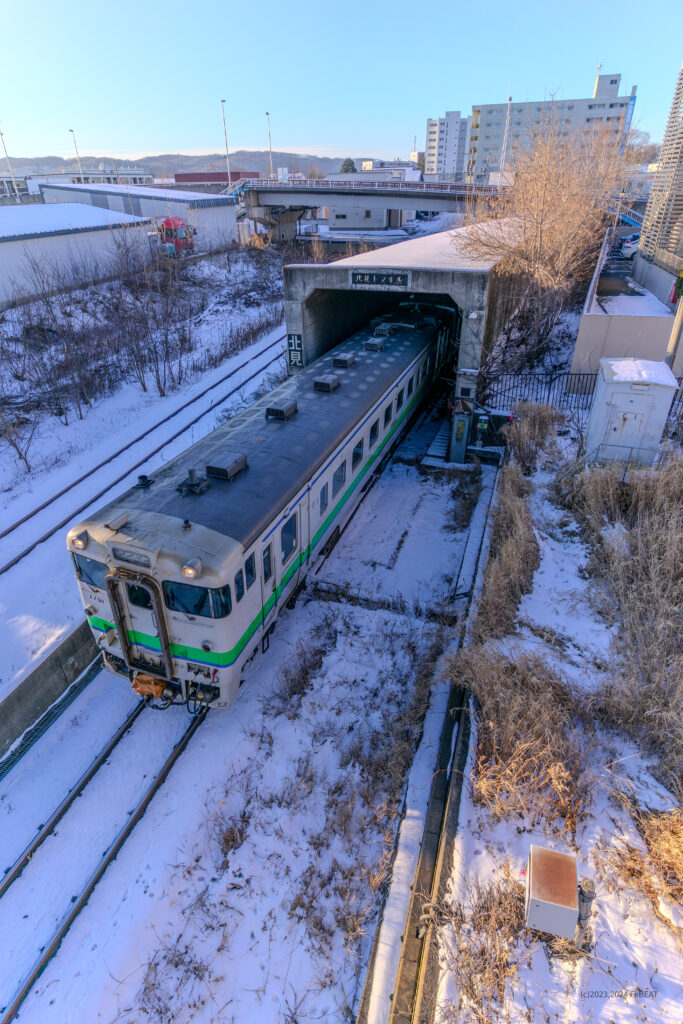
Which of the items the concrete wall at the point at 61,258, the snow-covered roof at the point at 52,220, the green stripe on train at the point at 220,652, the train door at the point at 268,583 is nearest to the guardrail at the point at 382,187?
the snow-covered roof at the point at 52,220

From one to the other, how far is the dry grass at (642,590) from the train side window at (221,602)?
5849 millimetres

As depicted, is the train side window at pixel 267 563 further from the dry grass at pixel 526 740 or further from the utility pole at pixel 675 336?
the utility pole at pixel 675 336

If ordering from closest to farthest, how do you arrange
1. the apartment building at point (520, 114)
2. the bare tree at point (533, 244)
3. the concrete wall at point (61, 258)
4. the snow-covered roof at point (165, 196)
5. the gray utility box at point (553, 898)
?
the gray utility box at point (553, 898) < the bare tree at point (533, 244) < the concrete wall at point (61, 258) < the snow-covered roof at point (165, 196) < the apartment building at point (520, 114)

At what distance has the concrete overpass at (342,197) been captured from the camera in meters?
50.3

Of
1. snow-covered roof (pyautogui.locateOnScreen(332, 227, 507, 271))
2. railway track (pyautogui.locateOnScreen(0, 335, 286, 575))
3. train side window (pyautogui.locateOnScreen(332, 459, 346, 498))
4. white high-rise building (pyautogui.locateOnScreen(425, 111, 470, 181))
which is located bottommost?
railway track (pyautogui.locateOnScreen(0, 335, 286, 575))

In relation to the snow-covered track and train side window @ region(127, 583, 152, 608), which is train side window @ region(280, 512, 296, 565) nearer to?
train side window @ region(127, 583, 152, 608)

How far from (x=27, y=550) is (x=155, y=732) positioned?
7722 millimetres

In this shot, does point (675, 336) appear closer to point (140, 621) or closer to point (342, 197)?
point (140, 621)

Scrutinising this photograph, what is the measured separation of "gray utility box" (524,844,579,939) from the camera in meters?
5.67

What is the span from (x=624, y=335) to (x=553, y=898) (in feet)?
65.3

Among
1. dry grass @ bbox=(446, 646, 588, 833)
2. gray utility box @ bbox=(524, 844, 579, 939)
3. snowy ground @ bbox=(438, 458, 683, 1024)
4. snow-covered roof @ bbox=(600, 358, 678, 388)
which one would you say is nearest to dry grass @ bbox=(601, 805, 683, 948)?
snowy ground @ bbox=(438, 458, 683, 1024)

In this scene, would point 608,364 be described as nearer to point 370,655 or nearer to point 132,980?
point 370,655

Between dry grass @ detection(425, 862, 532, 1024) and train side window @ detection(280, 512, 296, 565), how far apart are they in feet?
19.5

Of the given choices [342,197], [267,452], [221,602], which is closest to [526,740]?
[221,602]
